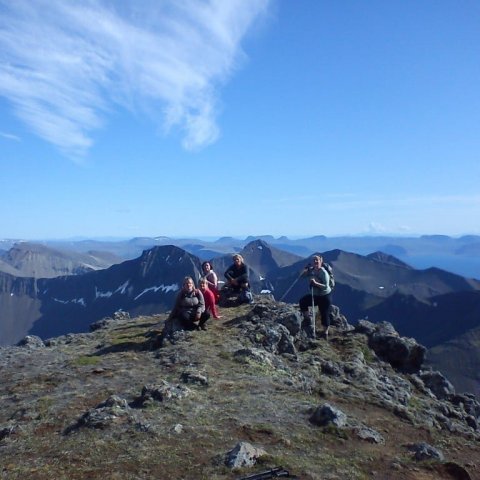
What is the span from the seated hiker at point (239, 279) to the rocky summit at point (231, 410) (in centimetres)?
419

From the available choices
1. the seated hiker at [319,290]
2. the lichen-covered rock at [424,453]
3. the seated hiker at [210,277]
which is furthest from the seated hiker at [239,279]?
the lichen-covered rock at [424,453]

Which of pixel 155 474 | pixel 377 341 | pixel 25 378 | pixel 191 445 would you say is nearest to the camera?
pixel 155 474

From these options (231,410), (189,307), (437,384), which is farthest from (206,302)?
(437,384)

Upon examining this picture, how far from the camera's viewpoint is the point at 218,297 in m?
33.3

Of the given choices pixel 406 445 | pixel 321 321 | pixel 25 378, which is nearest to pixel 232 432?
pixel 406 445

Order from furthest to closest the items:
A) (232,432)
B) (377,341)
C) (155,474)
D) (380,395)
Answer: (377,341), (380,395), (232,432), (155,474)

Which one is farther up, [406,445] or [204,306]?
[204,306]

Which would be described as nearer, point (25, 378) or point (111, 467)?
point (111, 467)

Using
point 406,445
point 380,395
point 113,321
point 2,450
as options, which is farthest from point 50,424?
point 113,321

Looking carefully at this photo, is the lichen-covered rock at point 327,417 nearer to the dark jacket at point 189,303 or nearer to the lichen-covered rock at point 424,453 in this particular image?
the lichen-covered rock at point 424,453

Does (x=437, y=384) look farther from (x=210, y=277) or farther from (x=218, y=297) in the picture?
(x=210, y=277)

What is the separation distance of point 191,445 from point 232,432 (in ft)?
4.80

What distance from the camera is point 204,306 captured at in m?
26.8

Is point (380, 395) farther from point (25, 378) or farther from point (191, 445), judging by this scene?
point (25, 378)
